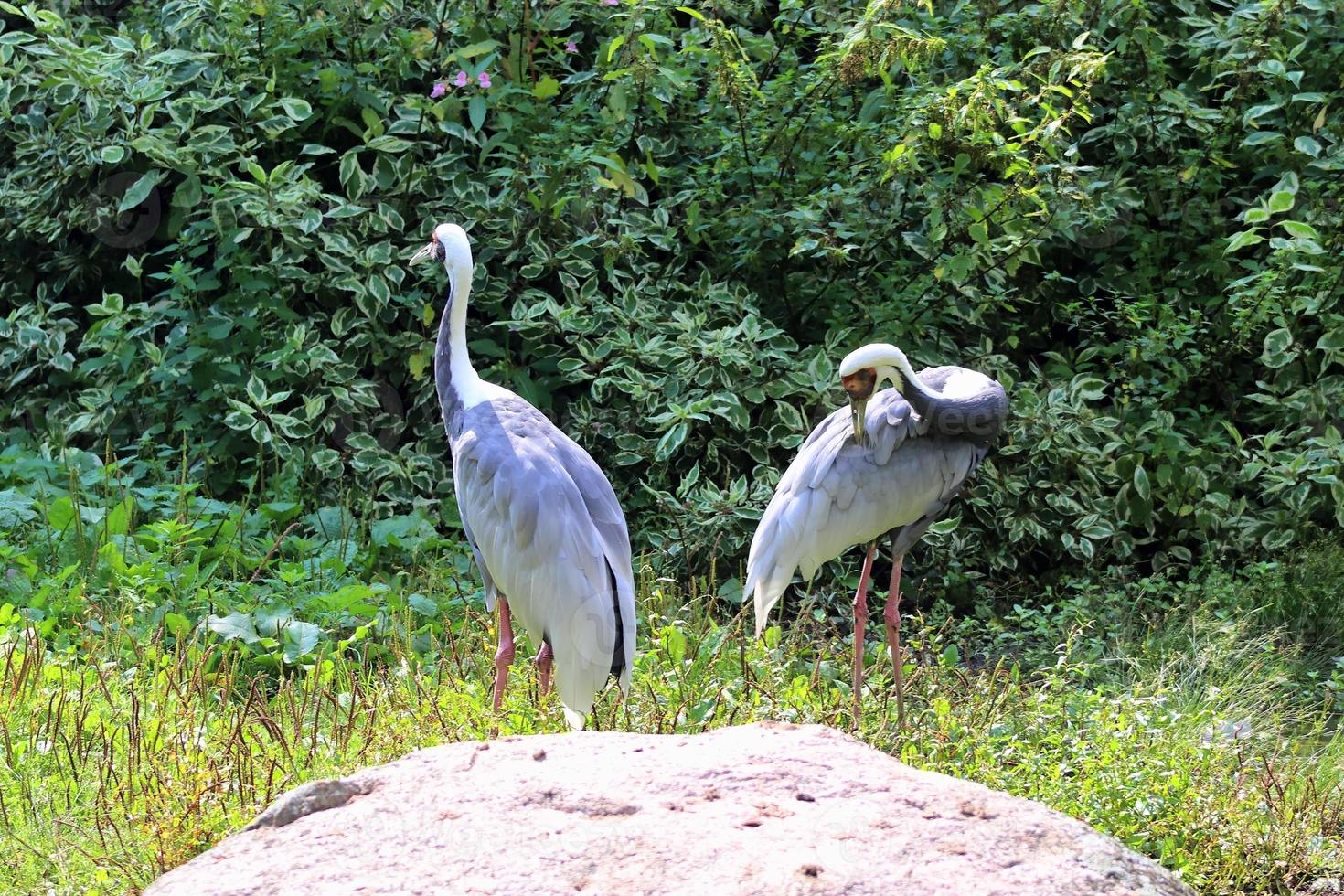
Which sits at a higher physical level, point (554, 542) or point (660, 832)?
point (660, 832)

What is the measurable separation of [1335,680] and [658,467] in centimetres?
273

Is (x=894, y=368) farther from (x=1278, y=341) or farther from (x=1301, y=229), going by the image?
(x=1278, y=341)

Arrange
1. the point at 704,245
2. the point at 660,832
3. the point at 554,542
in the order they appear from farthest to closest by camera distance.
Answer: the point at 704,245, the point at 554,542, the point at 660,832

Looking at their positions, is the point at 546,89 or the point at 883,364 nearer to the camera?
the point at 883,364

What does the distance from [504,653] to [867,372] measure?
147 cm

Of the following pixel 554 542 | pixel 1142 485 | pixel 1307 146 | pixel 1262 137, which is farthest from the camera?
pixel 1262 137

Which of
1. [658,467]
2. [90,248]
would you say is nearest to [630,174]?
[658,467]

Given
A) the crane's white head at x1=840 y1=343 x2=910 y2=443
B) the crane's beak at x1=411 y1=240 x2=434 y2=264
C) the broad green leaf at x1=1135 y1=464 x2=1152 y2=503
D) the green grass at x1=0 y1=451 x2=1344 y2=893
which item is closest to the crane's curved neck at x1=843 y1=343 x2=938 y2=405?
the crane's white head at x1=840 y1=343 x2=910 y2=443

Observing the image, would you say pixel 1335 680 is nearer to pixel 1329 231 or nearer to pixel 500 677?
pixel 1329 231

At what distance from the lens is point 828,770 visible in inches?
96.7

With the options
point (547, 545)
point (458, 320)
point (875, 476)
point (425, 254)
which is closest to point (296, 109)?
point (425, 254)

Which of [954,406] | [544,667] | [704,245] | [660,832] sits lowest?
[544,667]

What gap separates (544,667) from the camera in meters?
4.32

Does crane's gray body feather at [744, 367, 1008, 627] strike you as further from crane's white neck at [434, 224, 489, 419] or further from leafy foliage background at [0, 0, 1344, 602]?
crane's white neck at [434, 224, 489, 419]
